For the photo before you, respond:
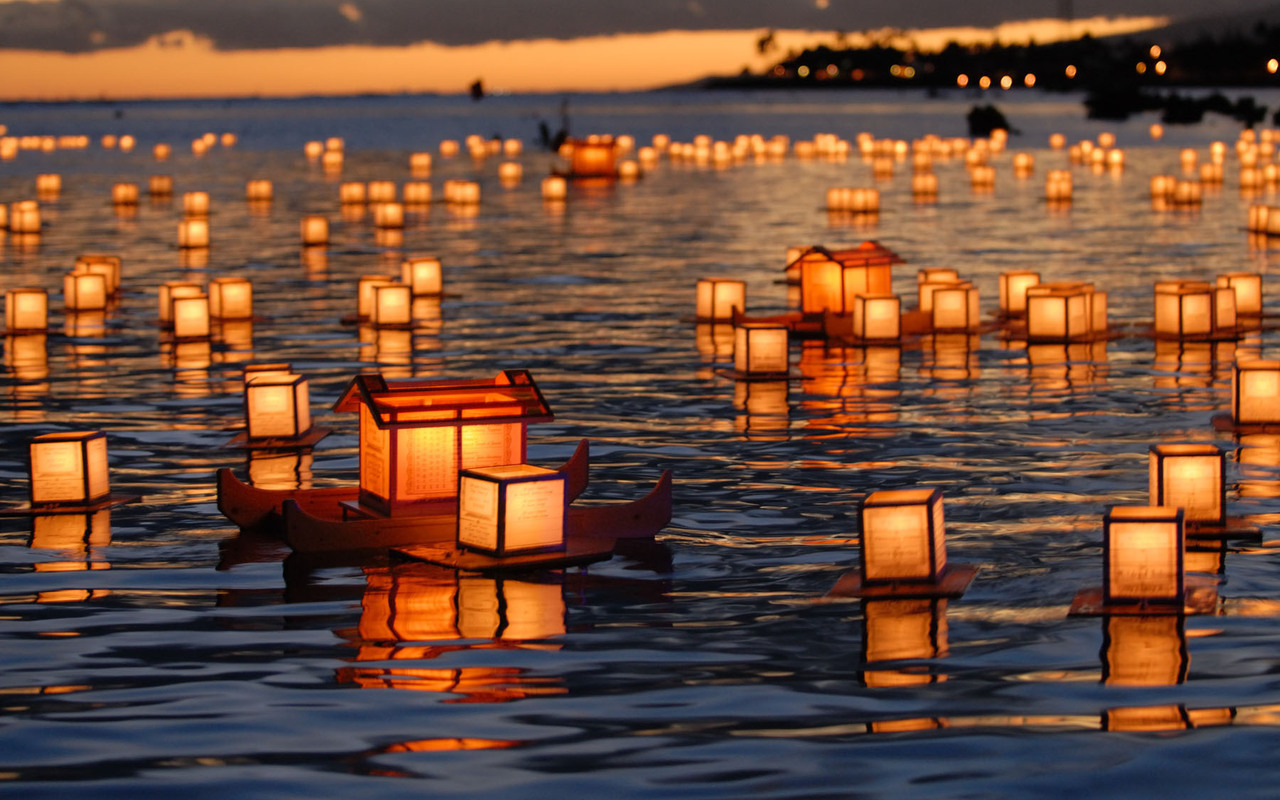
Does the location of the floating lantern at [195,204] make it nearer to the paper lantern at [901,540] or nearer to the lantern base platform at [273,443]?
the lantern base platform at [273,443]

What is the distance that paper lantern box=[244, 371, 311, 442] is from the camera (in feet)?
54.7

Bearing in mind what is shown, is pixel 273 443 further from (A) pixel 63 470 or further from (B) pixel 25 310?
(B) pixel 25 310

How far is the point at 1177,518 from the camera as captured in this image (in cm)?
1055

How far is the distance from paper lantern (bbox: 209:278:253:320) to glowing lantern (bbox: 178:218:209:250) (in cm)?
1180

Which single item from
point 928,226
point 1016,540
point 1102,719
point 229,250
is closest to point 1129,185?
point 928,226

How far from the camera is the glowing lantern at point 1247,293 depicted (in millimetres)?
24828

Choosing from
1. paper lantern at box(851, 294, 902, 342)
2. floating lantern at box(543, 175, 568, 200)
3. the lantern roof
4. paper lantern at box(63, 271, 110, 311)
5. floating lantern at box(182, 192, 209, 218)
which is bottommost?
the lantern roof

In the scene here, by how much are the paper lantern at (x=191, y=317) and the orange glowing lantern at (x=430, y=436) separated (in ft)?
40.5

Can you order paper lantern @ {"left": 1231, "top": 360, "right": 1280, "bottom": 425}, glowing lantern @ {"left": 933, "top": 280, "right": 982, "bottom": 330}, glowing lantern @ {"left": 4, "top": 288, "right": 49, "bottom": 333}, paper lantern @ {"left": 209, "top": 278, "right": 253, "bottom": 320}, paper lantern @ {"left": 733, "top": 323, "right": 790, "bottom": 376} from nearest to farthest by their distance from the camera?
paper lantern @ {"left": 1231, "top": 360, "right": 1280, "bottom": 425}
paper lantern @ {"left": 733, "top": 323, "right": 790, "bottom": 376}
glowing lantern @ {"left": 933, "top": 280, "right": 982, "bottom": 330}
glowing lantern @ {"left": 4, "top": 288, "right": 49, "bottom": 333}
paper lantern @ {"left": 209, "top": 278, "right": 253, "bottom": 320}

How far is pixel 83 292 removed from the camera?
27703 mm

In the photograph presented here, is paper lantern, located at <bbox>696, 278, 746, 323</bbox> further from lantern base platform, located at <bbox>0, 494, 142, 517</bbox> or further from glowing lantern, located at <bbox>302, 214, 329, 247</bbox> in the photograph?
glowing lantern, located at <bbox>302, 214, 329, 247</bbox>

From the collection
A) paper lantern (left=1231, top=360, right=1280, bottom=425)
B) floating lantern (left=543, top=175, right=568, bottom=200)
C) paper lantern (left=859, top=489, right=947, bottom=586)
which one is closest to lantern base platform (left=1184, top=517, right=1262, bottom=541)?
paper lantern (left=859, top=489, right=947, bottom=586)

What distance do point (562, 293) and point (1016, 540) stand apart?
719 inches

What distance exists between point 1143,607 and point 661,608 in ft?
8.83
